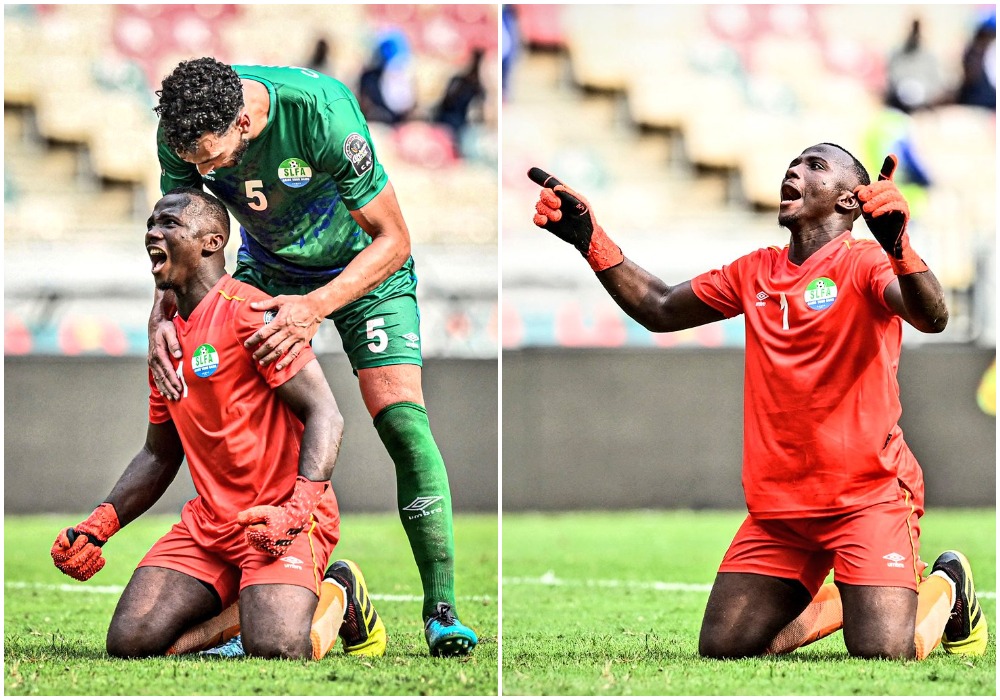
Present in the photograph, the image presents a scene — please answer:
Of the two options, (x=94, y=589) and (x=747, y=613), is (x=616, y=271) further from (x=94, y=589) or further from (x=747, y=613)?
(x=94, y=589)

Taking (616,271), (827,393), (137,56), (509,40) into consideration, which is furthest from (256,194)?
(509,40)

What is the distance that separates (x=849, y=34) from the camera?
13445mm

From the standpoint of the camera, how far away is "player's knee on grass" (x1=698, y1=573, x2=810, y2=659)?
369cm

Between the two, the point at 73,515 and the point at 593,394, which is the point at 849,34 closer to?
the point at 593,394

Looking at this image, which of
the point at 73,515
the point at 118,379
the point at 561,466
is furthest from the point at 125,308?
the point at 561,466

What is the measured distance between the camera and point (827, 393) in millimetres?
3697

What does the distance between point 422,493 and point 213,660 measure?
0.76 metres

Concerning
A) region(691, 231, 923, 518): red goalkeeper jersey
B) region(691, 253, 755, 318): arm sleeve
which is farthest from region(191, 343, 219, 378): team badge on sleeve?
region(691, 231, 923, 518): red goalkeeper jersey

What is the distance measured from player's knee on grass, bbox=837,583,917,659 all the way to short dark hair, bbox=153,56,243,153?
7.05ft

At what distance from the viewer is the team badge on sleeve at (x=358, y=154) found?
11.9 feet

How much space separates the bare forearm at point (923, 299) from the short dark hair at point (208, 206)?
1.91m

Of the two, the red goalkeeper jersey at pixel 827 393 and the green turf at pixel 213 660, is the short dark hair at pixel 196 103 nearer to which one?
the green turf at pixel 213 660

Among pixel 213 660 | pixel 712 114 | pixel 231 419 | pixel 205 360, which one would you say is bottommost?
pixel 213 660

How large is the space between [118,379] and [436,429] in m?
2.25
